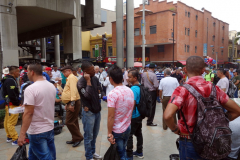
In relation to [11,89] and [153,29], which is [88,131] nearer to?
[11,89]

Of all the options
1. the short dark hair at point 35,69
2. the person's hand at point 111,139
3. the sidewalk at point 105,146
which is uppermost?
the short dark hair at point 35,69

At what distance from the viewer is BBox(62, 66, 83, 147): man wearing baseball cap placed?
4.41 meters

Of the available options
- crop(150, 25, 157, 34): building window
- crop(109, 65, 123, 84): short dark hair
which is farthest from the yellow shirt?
crop(150, 25, 157, 34): building window

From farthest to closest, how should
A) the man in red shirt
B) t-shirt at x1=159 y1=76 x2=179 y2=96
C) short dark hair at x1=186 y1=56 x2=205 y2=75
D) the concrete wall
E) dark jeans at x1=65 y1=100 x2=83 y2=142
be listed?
the concrete wall
t-shirt at x1=159 y1=76 x2=179 y2=96
dark jeans at x1=65 y1=100 x2=83 y2=142
short dark hair at x1=186 y1=56 x2=205 y2=75
the man in red shirt

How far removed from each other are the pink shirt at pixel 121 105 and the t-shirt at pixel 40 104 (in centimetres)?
97

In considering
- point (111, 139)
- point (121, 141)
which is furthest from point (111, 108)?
point (121, 141)

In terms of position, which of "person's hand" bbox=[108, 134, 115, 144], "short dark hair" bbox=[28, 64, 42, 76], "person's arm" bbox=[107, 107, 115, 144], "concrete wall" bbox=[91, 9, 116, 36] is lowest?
"person's hand" bbox=[108, 134, 115, 144]

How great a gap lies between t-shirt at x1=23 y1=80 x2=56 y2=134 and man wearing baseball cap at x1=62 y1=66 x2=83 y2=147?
1.50 meters

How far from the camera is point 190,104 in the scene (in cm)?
202

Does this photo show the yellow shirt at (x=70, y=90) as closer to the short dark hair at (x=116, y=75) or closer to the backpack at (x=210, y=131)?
the short dark hair at (x=116, y=75)

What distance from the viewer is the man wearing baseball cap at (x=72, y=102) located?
14.5 ft

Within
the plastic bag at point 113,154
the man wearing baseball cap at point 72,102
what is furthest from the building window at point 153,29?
the plastic bag at point 113,154

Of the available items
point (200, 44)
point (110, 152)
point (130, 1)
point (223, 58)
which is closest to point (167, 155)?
point (110, 152)

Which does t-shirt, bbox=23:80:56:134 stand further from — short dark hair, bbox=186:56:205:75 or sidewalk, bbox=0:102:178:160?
short dark hair, bbox=186:56:205:75
